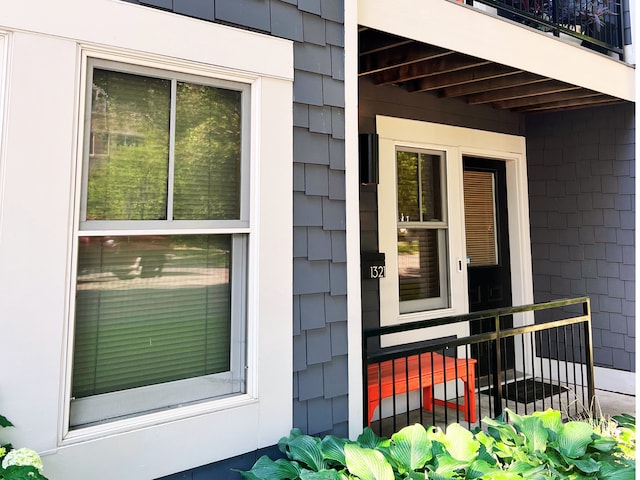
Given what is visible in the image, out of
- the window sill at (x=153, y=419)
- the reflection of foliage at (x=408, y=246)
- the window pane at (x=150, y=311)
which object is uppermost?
the reflection of foliage at (x=408, y=246)

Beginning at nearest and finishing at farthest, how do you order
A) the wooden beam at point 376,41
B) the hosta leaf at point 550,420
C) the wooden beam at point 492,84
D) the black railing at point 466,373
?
the hosta leaf at point 550,420 < the black railing at point 466,373 < the wooden beam at point 376,41 < the wooden beam at point 492,84

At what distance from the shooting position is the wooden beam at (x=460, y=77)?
315 cm

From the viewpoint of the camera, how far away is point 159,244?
176 centimetres

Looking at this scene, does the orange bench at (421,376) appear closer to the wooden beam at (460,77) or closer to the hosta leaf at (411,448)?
the hosta leaf at (411,448)

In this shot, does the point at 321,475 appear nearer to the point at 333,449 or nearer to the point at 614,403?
the point at 333,449

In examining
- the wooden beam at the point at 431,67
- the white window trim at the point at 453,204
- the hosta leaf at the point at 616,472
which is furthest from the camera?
the white window trim at the point at 453,204

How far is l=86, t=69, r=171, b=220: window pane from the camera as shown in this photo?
5.41 feet

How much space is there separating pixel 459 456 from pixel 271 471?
0.75 meters

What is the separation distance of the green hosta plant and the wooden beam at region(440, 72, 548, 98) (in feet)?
11.5

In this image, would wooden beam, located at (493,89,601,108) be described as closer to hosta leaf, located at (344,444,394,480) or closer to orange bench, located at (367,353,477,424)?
orange bench, located at (367,353,477,424)

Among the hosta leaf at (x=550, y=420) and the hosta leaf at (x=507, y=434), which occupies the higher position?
the hosta leaf at (x=550, y=420)

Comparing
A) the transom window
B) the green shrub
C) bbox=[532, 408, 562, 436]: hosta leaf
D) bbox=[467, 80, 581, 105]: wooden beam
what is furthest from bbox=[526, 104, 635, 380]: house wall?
bbox=[532, 408, 562, 436]: hosta leaf

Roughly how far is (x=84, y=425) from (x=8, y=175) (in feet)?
2.82

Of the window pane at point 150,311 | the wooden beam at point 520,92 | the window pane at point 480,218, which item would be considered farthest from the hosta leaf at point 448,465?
the wooden beam at point 520,92
